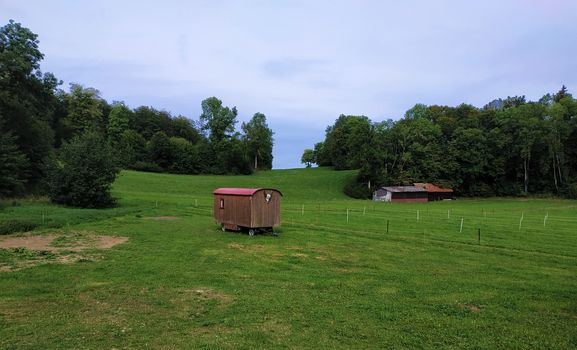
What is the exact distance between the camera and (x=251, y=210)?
74.3ft

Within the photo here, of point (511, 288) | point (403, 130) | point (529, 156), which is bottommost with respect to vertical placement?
point (511, 288)

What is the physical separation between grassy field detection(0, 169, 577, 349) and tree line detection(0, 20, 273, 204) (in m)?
18.5

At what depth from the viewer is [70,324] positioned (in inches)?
321

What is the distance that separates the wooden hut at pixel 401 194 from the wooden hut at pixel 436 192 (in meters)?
1.41

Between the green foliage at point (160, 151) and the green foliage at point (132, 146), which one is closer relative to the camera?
the green foliage at point (132, 146)

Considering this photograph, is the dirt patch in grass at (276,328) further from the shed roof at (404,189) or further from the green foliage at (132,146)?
the green foliage at (132,146)

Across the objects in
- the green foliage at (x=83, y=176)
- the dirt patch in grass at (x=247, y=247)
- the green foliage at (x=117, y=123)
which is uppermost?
the green foliage at (x=117, y=123)

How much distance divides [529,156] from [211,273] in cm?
8237

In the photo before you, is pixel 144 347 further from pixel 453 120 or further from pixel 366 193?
pixel 453 120

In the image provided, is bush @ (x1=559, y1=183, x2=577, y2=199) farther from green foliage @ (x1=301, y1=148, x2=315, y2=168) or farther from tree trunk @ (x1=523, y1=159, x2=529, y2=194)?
green foliage @ (x1=301, y1=148, x2=315, y2=168)

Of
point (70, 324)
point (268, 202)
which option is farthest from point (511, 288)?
point (268, 202)

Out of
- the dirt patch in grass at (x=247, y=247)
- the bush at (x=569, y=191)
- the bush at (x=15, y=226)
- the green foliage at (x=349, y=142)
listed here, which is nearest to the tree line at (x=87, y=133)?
the bush at (x=15, y=226)

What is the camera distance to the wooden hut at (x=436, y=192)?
77125mm

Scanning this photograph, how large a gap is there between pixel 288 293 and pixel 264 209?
40.6 feet
